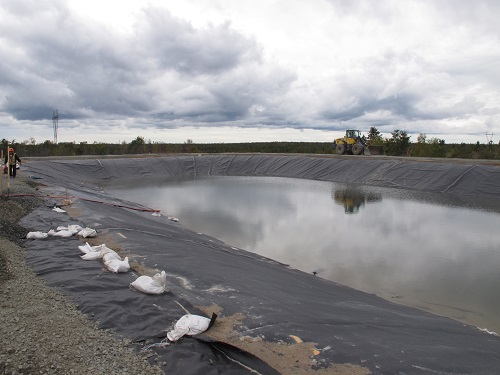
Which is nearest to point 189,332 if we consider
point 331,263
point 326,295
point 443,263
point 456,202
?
point 326,295

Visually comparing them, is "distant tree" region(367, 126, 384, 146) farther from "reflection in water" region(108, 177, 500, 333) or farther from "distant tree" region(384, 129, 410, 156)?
"reflection in water" region(108, 177, 500, 333)

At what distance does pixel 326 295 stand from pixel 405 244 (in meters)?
5.47

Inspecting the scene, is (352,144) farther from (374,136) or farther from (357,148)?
(374,136)

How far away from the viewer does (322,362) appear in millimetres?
3209

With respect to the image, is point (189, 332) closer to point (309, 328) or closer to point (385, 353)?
point (309, 328)

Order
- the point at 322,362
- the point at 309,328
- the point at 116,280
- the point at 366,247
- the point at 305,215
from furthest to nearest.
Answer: the point at 305,215, the point at 366,247, the point at 116,280, the point at 309,328, the point at 322,362

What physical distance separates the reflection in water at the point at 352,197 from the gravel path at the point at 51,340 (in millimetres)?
12464

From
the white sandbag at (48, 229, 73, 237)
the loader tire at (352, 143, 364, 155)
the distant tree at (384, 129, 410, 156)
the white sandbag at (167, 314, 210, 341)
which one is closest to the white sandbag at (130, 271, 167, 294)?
the white sandbag at (167, 314, 210, 341)

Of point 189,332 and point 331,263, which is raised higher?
point 189,332

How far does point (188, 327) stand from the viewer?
11.4 feet

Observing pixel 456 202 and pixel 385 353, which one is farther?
pixel 456 202

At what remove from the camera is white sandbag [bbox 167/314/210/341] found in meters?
3.39

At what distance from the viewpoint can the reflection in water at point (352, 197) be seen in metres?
16.1

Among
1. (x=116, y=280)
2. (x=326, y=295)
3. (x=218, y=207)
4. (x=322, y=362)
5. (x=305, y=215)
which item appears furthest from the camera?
(x=218, y=207)
